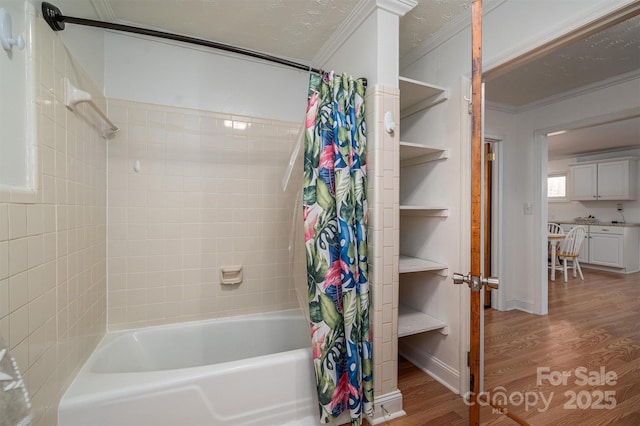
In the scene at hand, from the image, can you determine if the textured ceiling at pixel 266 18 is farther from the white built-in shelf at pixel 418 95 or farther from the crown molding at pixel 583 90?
the crown molding at pixel 583 90

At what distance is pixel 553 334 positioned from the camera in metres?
2.53

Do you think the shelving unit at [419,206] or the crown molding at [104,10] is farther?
the shelving unit at [419,206]

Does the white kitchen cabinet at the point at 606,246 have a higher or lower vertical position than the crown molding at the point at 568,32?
lower

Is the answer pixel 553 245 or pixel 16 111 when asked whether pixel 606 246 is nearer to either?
pixel 553 245

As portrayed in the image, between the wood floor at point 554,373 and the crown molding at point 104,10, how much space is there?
290cm

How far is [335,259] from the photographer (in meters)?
1.44

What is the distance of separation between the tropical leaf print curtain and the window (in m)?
6.95

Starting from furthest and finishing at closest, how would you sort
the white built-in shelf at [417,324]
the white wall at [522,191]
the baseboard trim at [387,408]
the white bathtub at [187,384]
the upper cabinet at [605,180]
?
the upper cabinet at [605,180] → the white wall at [522,191] → the white built-in shelf at [417,324] → the baseboard trim at [387,408] → the white bathtub at [187,384]

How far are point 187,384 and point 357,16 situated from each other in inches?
88.0

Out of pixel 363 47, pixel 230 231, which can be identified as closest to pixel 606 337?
pixel 363 47

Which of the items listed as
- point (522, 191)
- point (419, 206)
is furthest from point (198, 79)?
point (522, 191)

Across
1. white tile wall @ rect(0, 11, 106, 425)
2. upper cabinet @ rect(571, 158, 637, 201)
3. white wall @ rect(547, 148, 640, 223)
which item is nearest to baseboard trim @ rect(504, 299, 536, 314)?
white tile wall @ rect(0, 11, 106, 425)

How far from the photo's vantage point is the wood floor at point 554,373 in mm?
1540

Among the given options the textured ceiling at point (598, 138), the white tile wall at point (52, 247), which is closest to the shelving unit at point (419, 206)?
the white tile wall at point (52, 247)
